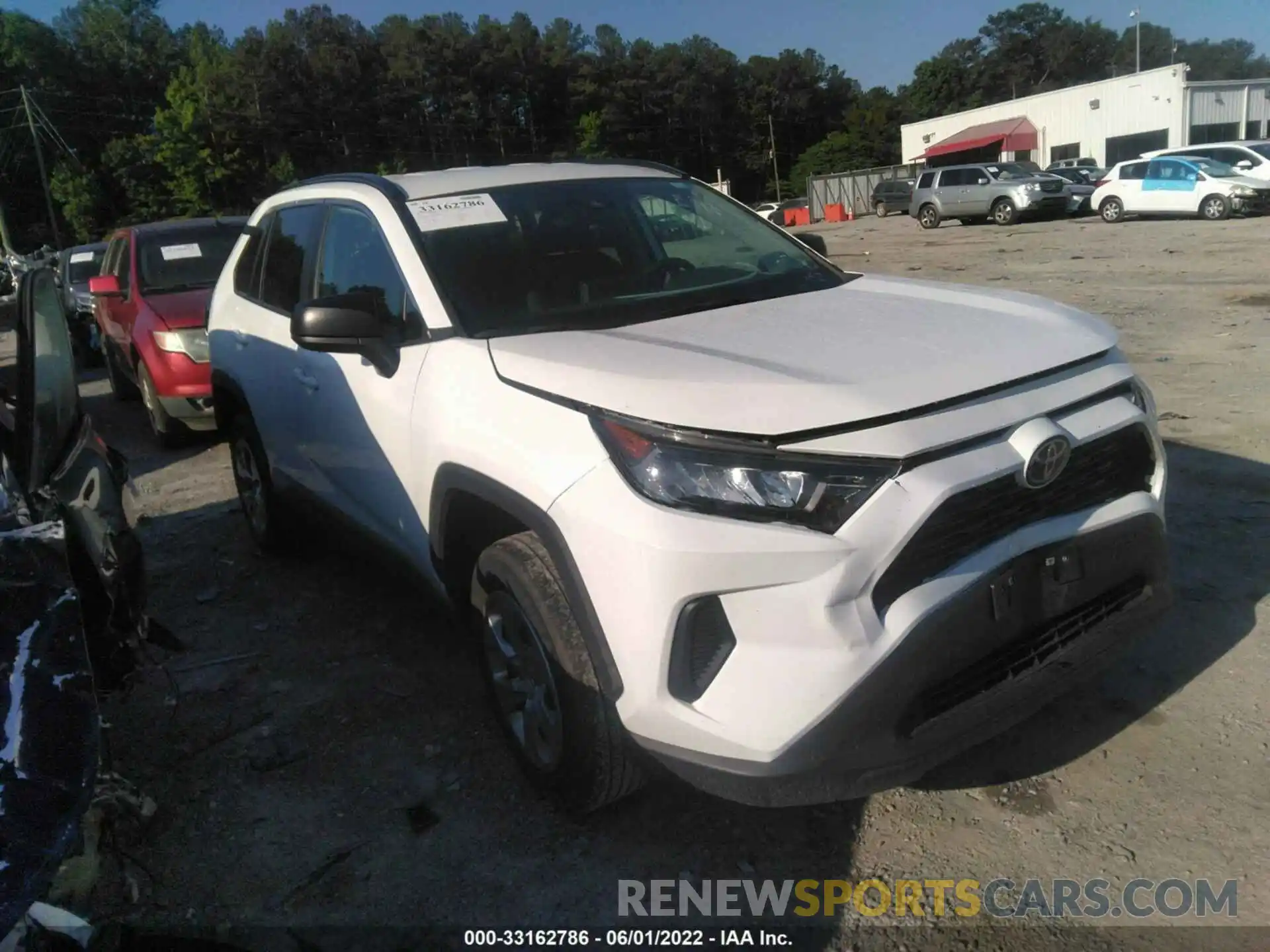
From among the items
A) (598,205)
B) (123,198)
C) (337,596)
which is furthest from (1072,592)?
(123,198)

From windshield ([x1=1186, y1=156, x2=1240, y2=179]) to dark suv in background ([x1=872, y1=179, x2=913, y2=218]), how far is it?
60.6 feet

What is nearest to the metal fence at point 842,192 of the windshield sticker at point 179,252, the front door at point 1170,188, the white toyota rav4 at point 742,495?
the front door at point 1170,188

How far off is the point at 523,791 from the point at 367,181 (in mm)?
2270

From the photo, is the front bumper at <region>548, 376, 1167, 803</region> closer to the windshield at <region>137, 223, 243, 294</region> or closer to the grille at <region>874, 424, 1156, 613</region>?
the grille at <region>874, 424, 1156, 613</region>

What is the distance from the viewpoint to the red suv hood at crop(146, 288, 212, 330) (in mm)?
7434

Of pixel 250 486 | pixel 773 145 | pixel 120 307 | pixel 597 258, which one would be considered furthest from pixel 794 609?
pixel 773 145

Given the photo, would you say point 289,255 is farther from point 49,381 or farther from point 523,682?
point 523,682

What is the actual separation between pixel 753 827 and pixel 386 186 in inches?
99.1

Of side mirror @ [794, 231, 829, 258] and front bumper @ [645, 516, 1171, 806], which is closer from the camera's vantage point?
front bumper @ [645, 516, 1171, 806]

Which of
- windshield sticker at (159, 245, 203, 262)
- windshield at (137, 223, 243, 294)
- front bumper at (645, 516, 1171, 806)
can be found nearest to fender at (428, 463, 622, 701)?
front bumper at (645, 516, 1171, 806)

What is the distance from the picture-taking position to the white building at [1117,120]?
141 ft

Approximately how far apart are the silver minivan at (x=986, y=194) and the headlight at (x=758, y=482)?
2741 centimetres

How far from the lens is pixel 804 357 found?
8.36ft

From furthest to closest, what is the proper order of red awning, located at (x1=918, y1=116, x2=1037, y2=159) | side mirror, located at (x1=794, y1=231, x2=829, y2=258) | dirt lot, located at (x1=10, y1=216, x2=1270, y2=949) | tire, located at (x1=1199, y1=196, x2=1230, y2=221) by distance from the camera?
red awning, located at (x1=918, y1=116, x2=1037, y2=159) → tire, located at (x1=1199, y1=196, x2=1230, y2=221) → side mirror, located at (x1=794, y1=231, x2=829, y2=258) → dirt lot, located at (x1=10, y1=216, x2=1270, y2=949)
